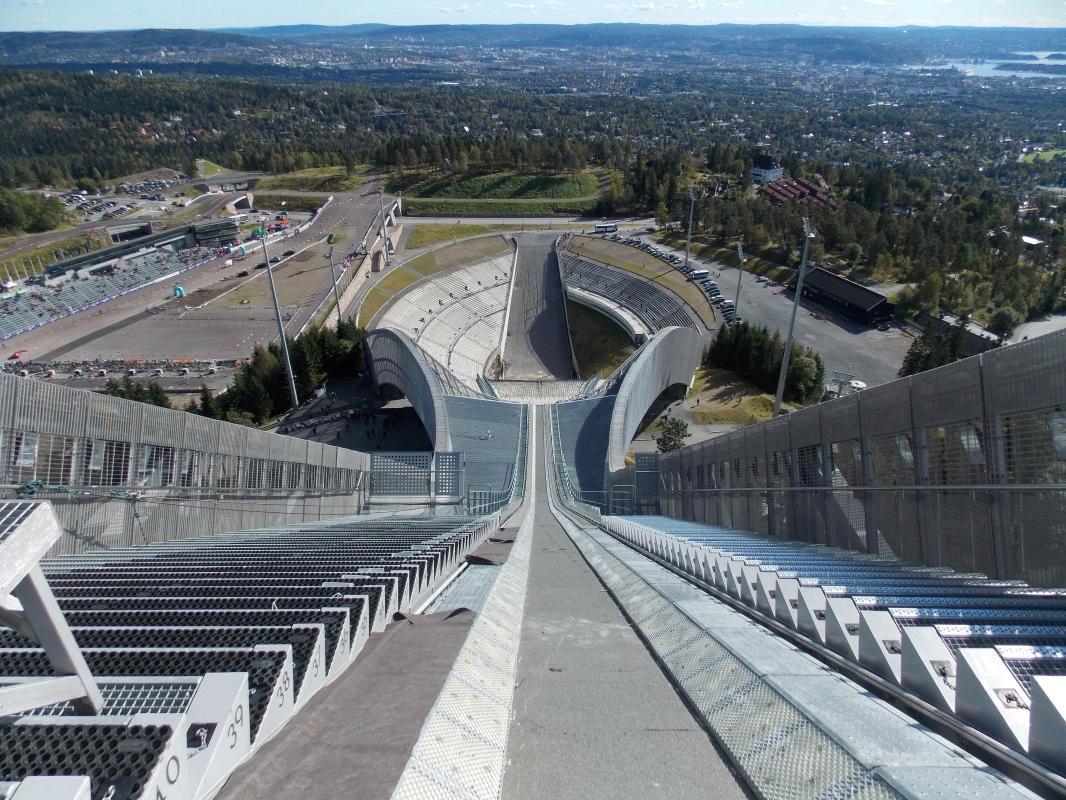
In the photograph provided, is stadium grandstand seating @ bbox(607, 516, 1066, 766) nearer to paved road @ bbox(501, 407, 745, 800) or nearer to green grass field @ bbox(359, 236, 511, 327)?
paved road @ bbox(501, 407, 745, 800)

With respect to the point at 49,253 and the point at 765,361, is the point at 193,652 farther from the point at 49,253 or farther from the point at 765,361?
the point at 49,253

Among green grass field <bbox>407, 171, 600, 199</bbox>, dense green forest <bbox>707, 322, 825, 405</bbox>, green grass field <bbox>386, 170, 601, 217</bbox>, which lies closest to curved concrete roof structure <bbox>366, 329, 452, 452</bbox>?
dense green forest <bbox>707, 322, 825, 405</bbox>

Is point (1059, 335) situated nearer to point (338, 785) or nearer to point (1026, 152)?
point (338, 785)

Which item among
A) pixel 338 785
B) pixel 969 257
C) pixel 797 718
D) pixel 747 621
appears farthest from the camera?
pixel 969 257

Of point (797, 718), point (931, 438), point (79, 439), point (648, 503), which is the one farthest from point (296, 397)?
point (797, 718)

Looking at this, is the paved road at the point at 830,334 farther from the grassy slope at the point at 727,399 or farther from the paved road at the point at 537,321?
the paved road at the point at 537,321

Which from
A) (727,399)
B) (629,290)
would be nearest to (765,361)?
(727,399)
